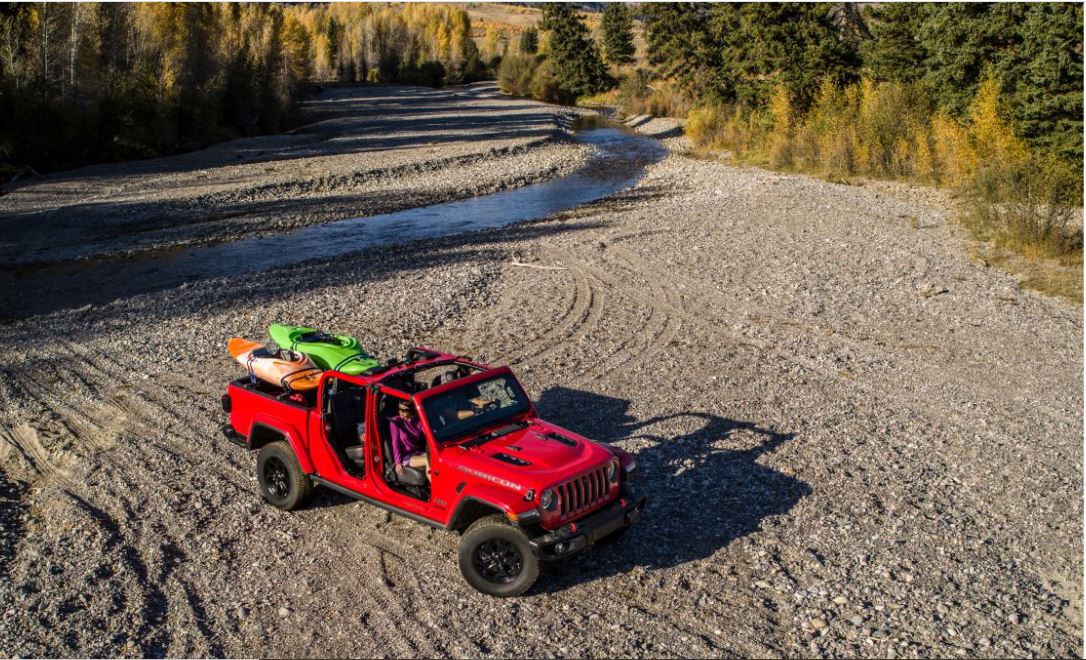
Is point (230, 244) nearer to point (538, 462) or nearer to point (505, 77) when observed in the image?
point (538, 462)

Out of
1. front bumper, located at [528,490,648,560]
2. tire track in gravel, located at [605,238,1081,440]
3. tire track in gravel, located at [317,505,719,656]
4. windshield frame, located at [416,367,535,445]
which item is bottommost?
tire track in gravel, located at [317,505,719,656]

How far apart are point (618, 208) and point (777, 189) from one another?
265 inches

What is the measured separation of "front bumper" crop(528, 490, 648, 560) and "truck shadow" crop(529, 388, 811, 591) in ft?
2.58

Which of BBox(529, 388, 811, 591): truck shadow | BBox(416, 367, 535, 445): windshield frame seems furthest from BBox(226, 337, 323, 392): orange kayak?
BBox(529, 388, 811, 591): truck shadow

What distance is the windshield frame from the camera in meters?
9.22

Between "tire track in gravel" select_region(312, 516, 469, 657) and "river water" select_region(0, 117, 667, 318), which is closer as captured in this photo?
"tire track in gravel" select_region(312, 516, 469, 657)

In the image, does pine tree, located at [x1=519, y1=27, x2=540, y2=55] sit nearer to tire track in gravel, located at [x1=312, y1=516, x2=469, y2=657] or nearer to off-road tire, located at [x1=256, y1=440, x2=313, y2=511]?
off-road tire, located at [x1=256, y1=440, x2=313, y2=511]

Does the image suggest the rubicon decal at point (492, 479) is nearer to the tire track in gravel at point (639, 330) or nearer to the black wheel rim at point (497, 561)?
the black wheel rim at point (497, 561)

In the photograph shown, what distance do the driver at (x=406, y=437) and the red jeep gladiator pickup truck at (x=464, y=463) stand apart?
0.10 meters

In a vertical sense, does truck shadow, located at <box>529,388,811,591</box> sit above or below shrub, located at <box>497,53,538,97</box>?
below

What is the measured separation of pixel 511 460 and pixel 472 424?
2.75 feet

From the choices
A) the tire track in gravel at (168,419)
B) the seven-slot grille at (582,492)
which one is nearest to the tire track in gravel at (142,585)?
the tire track in gravel at (168,419)

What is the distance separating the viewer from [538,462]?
345 inches

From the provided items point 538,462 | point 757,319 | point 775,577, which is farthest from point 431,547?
point 757,319
